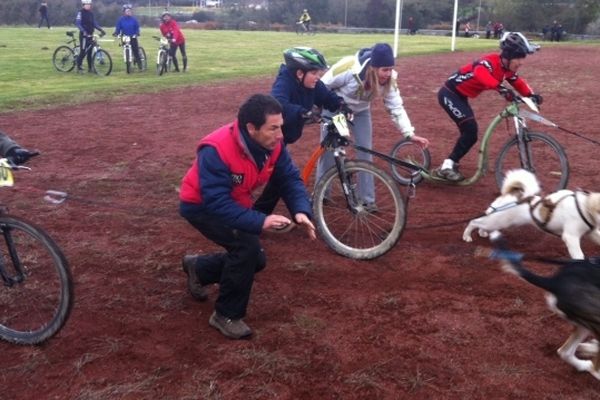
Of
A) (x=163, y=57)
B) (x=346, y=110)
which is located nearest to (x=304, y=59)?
(x=346, y=110)

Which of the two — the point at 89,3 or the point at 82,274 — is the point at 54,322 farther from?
the point at 89,3

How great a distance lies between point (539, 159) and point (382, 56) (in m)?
3.02

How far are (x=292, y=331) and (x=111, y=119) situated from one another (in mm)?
9060

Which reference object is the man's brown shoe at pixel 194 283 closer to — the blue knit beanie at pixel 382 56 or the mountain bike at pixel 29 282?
the mountain bike at pixel 29 282

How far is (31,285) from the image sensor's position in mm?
4535

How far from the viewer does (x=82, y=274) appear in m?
5.18

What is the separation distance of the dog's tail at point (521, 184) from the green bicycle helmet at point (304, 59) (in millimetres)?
1930

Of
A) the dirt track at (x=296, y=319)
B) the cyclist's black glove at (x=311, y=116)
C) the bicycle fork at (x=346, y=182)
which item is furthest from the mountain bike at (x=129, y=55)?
the bicycle fork at (x=346, y=182)

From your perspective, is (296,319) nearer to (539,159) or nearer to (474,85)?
(474,85)

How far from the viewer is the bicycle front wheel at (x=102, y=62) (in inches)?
775

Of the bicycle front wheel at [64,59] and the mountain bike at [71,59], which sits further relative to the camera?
the bicycle front wheel at [64,59]

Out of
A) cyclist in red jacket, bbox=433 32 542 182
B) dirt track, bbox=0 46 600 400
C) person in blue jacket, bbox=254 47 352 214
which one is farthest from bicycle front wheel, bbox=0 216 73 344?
cyclist in red jacket, bbox=433 32 542 182

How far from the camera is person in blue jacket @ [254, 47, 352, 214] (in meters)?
5.50

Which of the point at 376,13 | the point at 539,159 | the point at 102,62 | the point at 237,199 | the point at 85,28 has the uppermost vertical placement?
the point at 376,13
